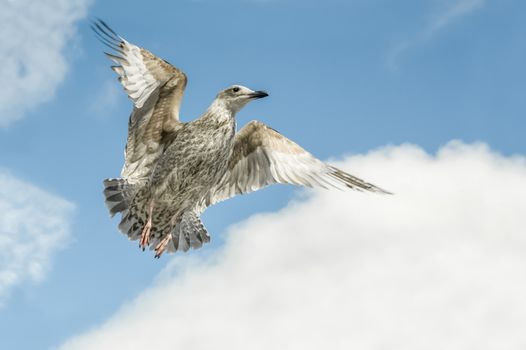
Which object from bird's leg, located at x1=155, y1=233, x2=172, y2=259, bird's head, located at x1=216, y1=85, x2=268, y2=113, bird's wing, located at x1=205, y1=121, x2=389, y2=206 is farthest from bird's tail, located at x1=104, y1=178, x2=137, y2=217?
bird's head, located at x1=216, y1=85, x2=268, y2=113

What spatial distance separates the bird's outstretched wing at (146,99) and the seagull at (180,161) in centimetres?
1

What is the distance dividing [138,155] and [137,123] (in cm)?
55

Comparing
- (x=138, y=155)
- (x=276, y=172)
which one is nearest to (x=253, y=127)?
(x=276, y=172)

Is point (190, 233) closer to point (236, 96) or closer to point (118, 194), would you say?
point (118, 194)

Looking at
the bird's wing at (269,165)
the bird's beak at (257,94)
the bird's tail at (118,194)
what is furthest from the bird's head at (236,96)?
the bird's tail at (118,194)

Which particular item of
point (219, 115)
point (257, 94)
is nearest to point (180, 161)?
point (219, 115)

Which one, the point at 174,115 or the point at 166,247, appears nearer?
the point at 174,115

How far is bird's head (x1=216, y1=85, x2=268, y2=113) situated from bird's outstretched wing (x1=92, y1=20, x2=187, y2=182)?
31.5 inches

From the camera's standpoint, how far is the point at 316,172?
55.8 ft

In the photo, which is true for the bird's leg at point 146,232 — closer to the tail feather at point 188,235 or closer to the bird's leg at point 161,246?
the bird's leg at point 161,246

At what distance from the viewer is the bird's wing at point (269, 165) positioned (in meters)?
16.9

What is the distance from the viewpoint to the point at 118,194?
1648 centimetres

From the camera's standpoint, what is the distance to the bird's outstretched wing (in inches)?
620

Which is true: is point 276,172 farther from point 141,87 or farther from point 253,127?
point 141,87
